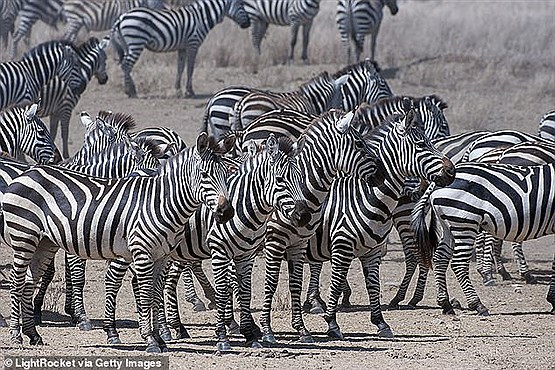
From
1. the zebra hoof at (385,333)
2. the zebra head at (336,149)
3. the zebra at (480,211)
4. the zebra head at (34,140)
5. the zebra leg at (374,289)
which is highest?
the zebra head at (336,149)

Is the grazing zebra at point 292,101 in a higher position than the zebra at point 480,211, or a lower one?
higher

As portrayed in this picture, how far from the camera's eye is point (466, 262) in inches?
454

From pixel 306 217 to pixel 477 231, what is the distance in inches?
109

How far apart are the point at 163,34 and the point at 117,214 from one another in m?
14.3

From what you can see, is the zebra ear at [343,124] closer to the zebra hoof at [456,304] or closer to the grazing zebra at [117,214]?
the grazing zebra at [117,214]

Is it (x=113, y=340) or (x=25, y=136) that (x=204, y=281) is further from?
(x=25, y=136)

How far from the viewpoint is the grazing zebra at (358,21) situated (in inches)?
999

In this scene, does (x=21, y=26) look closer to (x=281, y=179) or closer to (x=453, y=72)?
(x=453, y=72)

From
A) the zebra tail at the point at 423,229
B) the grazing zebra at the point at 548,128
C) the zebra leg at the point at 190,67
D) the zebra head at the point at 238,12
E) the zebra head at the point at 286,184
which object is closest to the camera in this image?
the zebra head at the point at 286,184

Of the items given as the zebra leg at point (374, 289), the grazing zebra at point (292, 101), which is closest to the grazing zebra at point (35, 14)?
the grazing zebra at point (292, 101)

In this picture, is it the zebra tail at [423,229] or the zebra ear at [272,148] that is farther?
the zebra tail at [423,229]

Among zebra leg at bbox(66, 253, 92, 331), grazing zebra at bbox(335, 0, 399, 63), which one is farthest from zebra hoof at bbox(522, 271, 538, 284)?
grazing zebra at bbox(335, 0, 399, 63)

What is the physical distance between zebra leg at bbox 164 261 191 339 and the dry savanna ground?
0.14 metres

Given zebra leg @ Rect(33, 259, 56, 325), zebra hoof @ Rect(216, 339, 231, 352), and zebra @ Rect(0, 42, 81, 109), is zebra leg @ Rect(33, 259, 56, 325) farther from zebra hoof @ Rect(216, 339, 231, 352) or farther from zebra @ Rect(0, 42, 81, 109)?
zebra @ Rect(0, 42, 81, 109)
